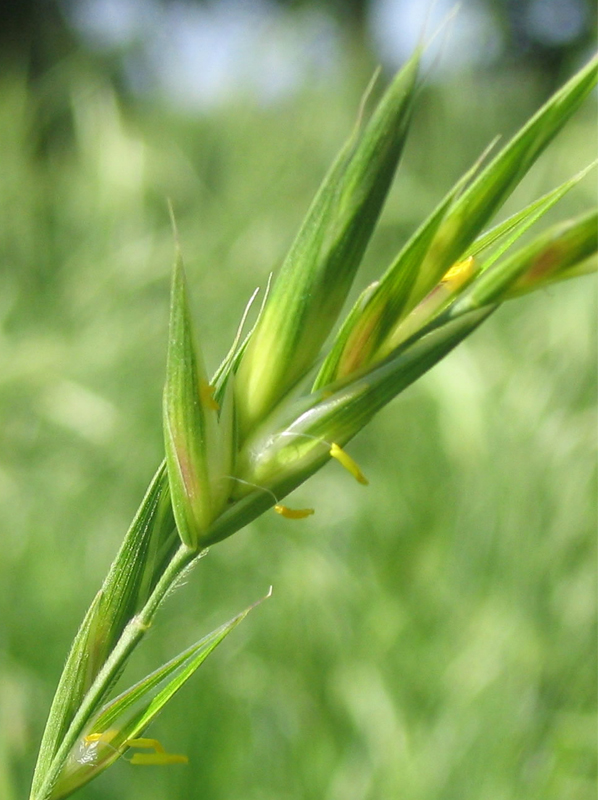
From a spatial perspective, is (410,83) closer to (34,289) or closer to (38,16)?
(34,289)

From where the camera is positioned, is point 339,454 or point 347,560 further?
point 347,560

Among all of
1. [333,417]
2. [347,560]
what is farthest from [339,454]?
[347,560]

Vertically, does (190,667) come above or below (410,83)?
below

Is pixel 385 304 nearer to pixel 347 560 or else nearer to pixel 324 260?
pixel 324 260

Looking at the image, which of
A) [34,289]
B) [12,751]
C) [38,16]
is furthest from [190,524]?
[38,16]

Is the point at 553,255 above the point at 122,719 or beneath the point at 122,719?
above

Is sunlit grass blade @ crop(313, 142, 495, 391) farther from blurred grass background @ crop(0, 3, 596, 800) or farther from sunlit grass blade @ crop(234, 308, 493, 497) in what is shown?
blurred grass background @ crop(0, 3, 596, 800)

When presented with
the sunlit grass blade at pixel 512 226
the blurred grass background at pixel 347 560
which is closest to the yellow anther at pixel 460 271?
the sunlit grass blade at pixel 512 226
